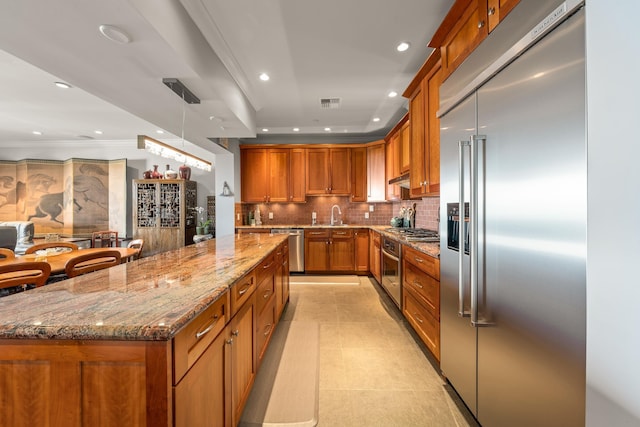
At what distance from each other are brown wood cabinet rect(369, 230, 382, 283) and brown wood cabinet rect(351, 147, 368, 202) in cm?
82

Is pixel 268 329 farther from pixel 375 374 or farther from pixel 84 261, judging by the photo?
pixel 84 261

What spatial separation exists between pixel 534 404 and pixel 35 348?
1.69m

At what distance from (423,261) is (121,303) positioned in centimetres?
200

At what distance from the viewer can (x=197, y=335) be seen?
3.22ft

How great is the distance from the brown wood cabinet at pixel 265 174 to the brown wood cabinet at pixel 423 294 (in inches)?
126

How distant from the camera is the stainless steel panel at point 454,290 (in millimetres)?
1506

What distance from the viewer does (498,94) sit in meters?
1.25

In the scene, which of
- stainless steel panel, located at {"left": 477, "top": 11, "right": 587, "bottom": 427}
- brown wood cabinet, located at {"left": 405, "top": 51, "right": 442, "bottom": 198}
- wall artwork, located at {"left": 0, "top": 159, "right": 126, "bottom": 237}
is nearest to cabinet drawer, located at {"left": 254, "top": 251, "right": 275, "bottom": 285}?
stainless steel panel, located at {"left": 477, "top": 11, "right": 587, "bottom": 427}

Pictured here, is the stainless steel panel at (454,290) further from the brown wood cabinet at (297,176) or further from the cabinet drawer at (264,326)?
the brown wood cabinet at (297,176)

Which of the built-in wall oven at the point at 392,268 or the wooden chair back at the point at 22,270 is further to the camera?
the built-in wall oven at the point at 392,268

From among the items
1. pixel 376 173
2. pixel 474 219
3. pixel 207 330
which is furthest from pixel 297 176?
pixel 207 330

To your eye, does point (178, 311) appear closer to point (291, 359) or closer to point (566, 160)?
point (566, 160)

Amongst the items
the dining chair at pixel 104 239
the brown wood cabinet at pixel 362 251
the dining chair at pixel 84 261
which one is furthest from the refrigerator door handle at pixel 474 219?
the dining chair at pixel 104 239

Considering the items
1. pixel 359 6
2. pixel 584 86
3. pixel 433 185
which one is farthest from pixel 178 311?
pixel 359 6
